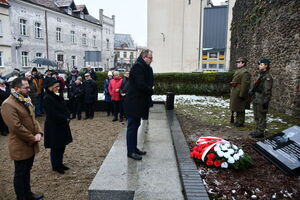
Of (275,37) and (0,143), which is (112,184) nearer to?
(0,143)

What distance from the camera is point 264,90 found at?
553 cm

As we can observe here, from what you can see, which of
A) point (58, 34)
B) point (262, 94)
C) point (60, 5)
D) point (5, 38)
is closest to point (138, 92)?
point (262, 94)

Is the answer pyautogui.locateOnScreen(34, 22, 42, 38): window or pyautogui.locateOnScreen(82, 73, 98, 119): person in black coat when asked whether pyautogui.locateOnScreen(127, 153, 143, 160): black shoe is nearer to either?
pyautogui.locateOnScreen(82, 73, 98, 119): person in black coat

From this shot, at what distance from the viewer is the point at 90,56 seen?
13672 mm

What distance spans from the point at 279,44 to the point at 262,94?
199 inches

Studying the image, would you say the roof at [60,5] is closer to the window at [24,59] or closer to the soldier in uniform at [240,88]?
the window at [24,59]

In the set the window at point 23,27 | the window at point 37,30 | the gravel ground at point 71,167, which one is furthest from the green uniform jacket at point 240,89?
the window at point 37,30

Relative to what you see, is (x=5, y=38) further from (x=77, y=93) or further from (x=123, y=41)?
(x=123, y=41)

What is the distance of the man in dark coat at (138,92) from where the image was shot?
3990 millimetres

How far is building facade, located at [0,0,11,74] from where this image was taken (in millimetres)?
22406

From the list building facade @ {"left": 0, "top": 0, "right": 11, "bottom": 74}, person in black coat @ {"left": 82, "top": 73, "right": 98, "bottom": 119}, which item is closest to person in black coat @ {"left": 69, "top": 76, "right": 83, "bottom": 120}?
person in black coat @ {"left": 82, "top": 73, "right": 98, "bottom": 119}

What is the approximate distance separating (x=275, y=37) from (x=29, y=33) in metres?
25.0

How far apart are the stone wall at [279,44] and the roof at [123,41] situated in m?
68.4

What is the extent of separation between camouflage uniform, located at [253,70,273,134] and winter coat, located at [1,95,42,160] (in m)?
4.91
